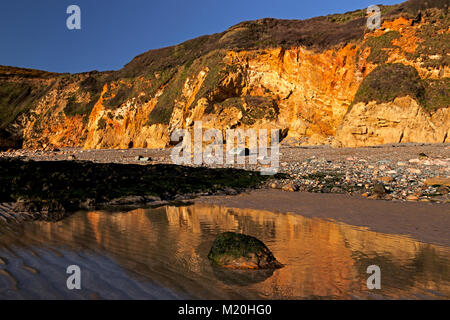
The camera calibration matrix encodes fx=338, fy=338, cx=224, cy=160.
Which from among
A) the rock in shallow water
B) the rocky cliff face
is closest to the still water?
the rock in shallow water

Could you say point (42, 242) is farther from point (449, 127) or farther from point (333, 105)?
point (333, 105)

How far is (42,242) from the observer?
6.39m

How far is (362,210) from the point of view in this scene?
10180mm

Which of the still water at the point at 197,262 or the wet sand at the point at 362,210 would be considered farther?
the wet sand at the point at 362,210

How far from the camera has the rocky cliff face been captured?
28.3 m

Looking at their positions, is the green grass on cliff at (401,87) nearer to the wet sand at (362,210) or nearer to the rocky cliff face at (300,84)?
the rocky cliff face at (300,84)

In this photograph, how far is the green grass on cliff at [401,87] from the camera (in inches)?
1075

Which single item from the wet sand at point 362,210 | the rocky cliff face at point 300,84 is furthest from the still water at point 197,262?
the rocky cliff face at point 300,84

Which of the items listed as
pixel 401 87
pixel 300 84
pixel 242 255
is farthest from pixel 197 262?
pixel 300 84

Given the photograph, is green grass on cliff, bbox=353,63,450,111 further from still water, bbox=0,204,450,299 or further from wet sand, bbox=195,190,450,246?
still water, bbox=0,204,450,299

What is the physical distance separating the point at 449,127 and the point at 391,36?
34.6 feet

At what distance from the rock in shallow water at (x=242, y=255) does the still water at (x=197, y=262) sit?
0.20 meters

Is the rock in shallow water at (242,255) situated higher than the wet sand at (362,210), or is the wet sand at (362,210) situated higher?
the rock in shallow water at (242,255)
